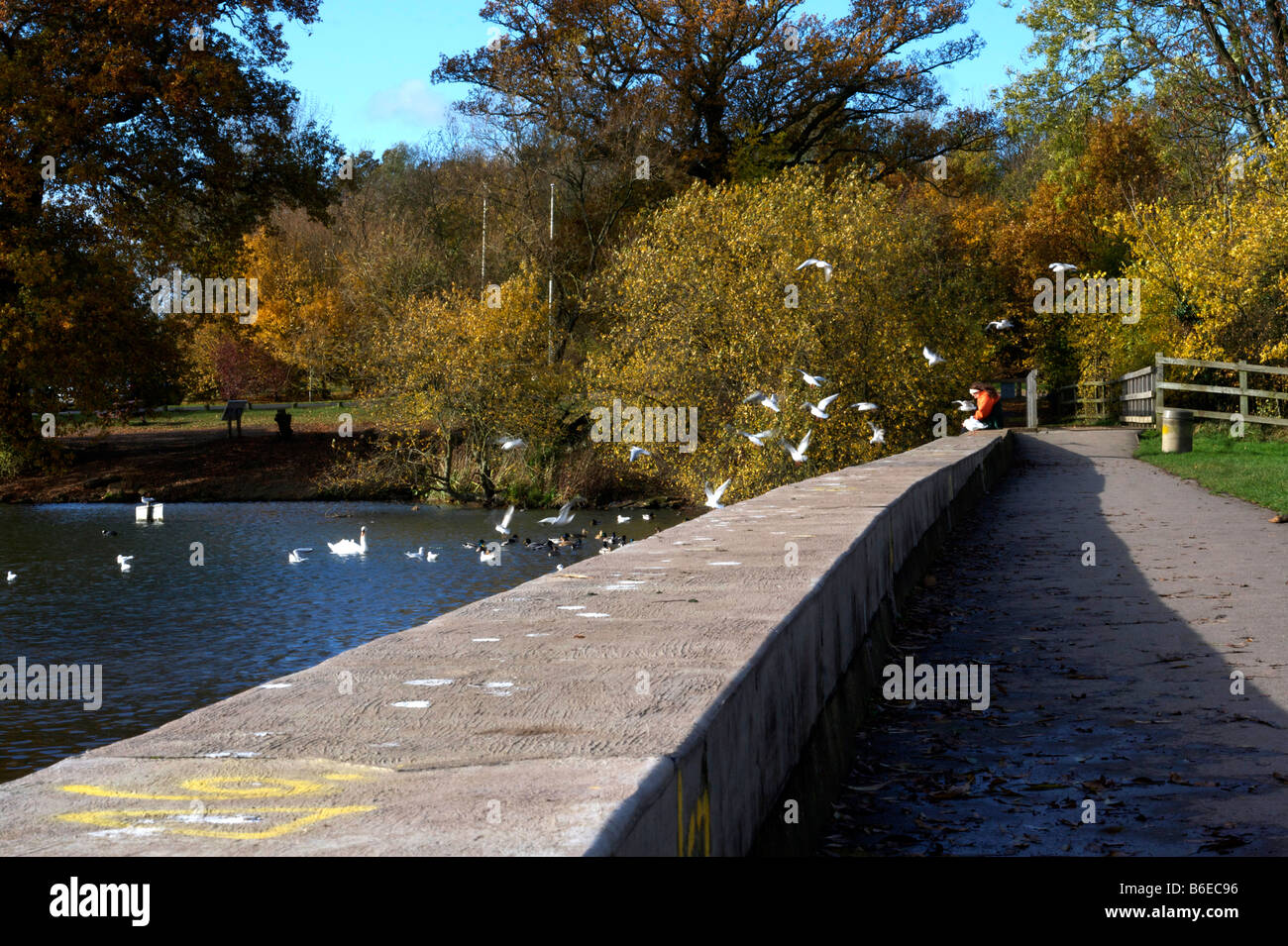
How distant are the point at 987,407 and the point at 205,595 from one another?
1746 centimetres

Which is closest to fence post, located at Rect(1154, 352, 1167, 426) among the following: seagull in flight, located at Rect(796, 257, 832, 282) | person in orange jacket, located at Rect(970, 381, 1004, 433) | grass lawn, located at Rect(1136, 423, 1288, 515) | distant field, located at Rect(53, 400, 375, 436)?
grass lawn, located at Rect(1136, 423, 1288, 515)

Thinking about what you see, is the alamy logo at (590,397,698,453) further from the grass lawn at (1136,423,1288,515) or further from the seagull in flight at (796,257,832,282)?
the grass lawn at (1136,423,1288,515)

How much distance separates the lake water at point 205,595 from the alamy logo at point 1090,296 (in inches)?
730

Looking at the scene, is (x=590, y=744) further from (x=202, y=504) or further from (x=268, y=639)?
(x=202, y=504)

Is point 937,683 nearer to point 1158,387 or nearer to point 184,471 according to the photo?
point 1158,387

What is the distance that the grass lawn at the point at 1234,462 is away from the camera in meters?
18.9

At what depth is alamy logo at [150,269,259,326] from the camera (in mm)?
40781

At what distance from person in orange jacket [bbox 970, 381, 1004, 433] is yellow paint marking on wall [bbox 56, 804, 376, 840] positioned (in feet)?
88.8

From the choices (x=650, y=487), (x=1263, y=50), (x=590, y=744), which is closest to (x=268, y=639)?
(x=590, y=744)

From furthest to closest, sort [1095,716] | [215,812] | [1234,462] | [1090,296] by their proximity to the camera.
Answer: [1090,296]
[1234,462]
[1095,716]
[215,812]

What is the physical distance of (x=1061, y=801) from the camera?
18.4 feet

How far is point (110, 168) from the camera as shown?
37.6 meters
